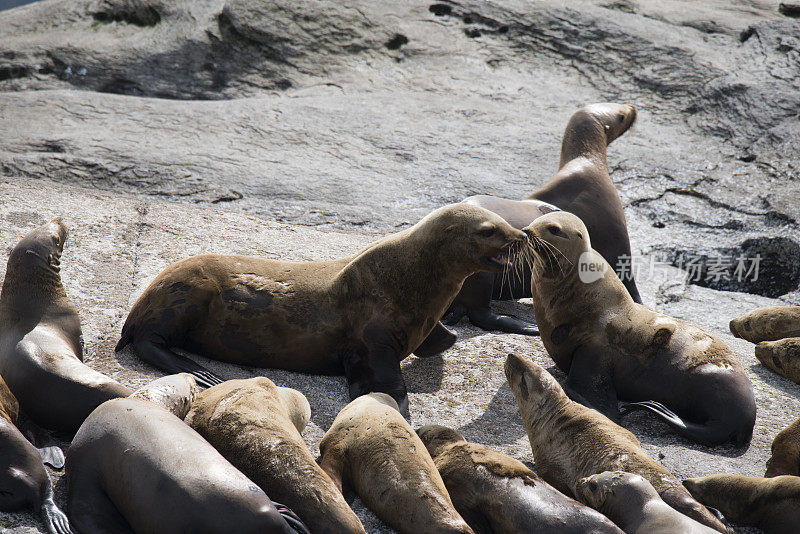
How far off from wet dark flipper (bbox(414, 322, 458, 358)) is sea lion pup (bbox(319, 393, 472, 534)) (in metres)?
1.58

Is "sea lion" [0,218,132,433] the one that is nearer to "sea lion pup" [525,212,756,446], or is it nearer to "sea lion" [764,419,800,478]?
"sea lion pup" [525,212,756,446]

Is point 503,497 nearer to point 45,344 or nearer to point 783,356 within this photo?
point 45,344

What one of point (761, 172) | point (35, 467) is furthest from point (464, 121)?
point (35, 467)

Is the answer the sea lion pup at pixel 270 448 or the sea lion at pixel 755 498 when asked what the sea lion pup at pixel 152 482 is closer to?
the sea lion pup at pixel 270 448

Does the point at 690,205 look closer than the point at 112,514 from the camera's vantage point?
No

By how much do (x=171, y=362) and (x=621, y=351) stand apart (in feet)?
9.55

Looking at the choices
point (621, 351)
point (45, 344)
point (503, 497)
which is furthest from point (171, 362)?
point (621, 351)

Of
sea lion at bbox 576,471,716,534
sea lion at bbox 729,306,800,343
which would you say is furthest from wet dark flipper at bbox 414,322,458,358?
sea lion at bbox 729,306,800,343

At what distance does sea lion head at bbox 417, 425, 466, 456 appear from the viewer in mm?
4406

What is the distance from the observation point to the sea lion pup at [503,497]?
12.0 feet

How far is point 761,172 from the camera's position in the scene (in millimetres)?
10422

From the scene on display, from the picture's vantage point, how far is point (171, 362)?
5.18 meters

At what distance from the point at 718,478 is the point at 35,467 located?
127 inches

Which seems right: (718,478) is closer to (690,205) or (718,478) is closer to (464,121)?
(690,205)
